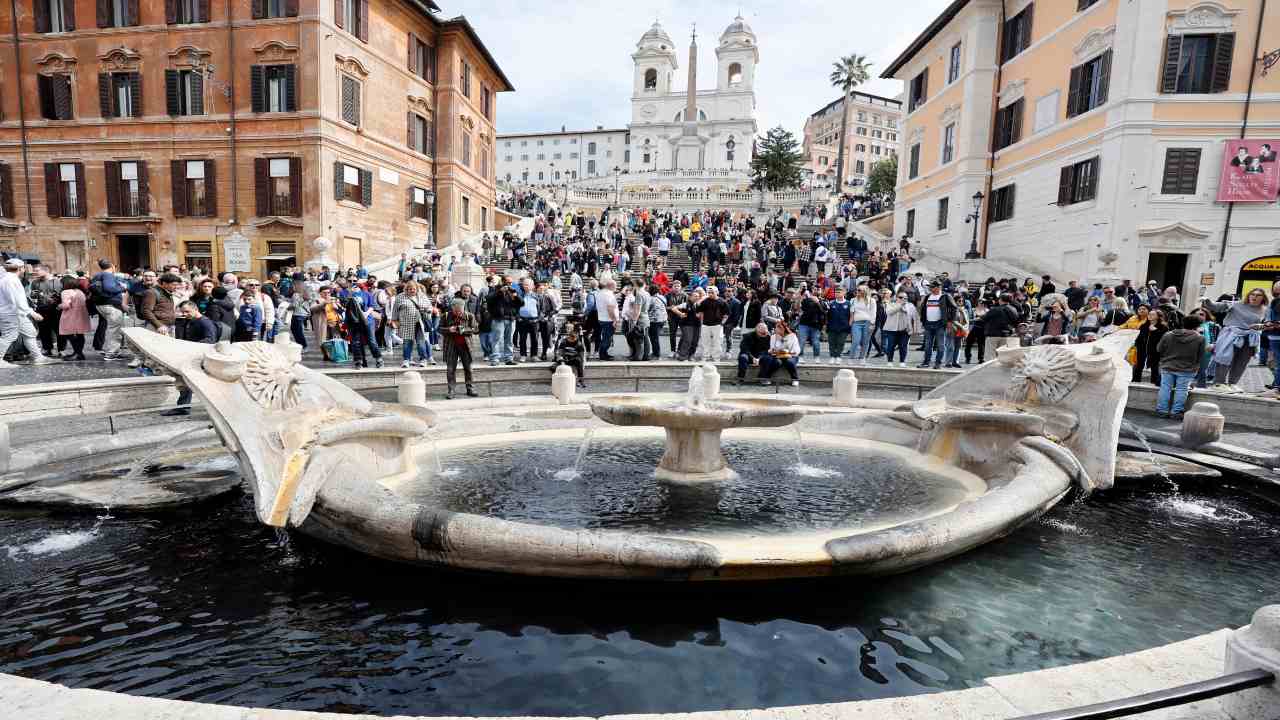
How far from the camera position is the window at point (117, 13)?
90.5 ft

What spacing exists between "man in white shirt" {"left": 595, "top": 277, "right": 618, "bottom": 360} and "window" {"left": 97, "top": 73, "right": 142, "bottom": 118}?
25542 mm

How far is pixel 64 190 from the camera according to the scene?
28.7 m

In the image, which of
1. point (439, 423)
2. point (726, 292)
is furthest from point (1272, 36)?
point (439, 423)

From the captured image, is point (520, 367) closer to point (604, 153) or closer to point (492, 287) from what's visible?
point (492, 287)

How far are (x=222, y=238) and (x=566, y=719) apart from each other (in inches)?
1215

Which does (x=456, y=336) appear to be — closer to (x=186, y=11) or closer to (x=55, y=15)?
(x=186, y=11)

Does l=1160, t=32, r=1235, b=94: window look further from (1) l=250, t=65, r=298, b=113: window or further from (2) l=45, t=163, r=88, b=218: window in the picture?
(2) l=45, t=163, r=88, b=218: window

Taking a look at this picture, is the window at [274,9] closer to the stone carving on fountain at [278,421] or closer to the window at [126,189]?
the window at [126,189]

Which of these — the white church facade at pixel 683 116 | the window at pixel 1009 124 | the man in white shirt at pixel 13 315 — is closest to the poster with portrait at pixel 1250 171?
the window at pixel 1009 124

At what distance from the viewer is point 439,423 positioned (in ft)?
25.4

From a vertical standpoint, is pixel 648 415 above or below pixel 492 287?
below

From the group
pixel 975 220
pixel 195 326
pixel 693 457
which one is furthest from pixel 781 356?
pixel 975 220

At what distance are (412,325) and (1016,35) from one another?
27189 mm

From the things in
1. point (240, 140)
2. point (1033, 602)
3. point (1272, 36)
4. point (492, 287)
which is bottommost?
point (1033, 602)
